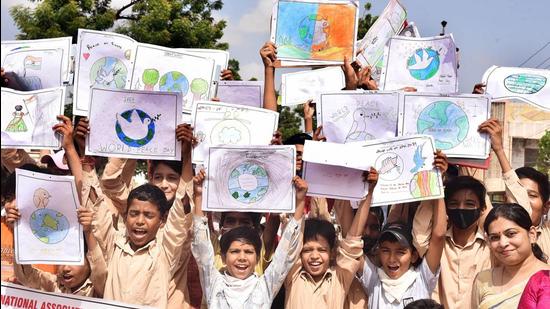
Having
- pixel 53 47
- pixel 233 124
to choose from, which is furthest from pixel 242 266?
pixel 53 47

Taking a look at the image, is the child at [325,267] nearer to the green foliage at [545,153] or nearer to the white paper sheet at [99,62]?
the white paper sheet at [99,62]

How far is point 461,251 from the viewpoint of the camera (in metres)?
5.05

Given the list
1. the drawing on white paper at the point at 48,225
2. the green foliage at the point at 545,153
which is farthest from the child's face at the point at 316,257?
the green foliage at the point at 545,153

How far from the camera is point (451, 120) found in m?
5.16

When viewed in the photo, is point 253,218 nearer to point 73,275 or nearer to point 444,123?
point 73,275

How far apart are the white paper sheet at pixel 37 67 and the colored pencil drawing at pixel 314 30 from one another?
1705 millimetres

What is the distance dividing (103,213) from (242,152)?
1.01 meters

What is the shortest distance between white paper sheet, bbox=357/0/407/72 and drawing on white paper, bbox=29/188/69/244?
3301mm

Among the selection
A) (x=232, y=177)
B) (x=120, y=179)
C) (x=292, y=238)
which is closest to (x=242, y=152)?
(x=232, y=177)

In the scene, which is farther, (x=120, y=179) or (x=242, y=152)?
(x=120, y=179)

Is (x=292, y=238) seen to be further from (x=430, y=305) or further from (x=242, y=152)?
(x=430, y=305)

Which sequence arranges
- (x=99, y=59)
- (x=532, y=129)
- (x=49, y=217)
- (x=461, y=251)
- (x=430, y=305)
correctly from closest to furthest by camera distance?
(x=430, y=305)
(x=49, y=217)
(x=461, y=251)
(x=99, y=59)
(x=532, y=129)

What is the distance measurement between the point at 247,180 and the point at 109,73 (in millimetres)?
1589

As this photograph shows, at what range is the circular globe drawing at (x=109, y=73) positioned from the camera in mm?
5633
